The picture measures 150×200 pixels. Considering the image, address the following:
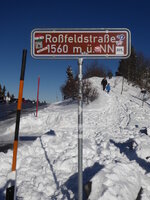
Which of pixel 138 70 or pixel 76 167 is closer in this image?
pixel 76 167

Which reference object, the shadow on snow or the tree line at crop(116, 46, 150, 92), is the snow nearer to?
the shadow on snow

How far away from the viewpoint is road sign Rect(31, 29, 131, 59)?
242 cm

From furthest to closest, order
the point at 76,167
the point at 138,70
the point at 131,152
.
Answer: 1. the point at 138,70
2. the point at 131,152
3. the point at 76,167

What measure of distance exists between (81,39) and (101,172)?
8.08ft

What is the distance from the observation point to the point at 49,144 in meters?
5.96

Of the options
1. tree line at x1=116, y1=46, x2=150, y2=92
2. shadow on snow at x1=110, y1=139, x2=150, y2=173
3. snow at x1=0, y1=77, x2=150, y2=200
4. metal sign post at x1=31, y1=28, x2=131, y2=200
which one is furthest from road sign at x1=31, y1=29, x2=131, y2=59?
tree line at x1=116, y1=46, x2=150, y2=92

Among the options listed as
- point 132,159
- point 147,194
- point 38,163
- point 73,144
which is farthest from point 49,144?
point 147,194

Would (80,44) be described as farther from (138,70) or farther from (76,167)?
(138,70)

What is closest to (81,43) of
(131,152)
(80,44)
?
(80,44)

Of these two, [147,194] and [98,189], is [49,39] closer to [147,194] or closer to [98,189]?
[98,189]

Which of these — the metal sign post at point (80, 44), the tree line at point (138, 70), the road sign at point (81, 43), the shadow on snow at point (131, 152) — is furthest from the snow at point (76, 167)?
the tree line at point (138, 70)

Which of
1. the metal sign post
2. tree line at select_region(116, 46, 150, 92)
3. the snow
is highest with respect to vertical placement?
tree line at select_region(116, 46, 150, 92)

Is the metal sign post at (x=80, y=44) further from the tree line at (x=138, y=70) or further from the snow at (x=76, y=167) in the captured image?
the tree line at (x=138, y=70)

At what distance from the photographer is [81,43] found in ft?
8.03
